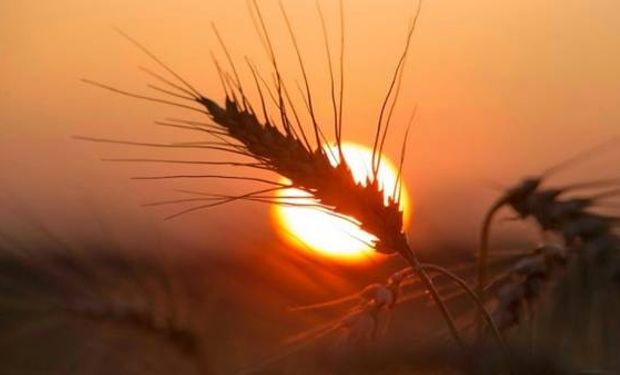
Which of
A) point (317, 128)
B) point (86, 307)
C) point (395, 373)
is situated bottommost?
point (395, 373)

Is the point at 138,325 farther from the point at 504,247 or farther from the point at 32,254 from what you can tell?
the point at 504,247

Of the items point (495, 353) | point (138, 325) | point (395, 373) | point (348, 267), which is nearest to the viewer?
point (495, 353)

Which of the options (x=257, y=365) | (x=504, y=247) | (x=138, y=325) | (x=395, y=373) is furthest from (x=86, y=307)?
(x=504, y=247)

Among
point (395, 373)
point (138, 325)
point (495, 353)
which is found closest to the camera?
point (495, 353)

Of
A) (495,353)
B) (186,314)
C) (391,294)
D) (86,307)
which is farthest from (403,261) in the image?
(86,307)

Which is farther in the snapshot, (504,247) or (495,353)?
(504,247)

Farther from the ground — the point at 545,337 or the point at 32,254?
the point at 32,254

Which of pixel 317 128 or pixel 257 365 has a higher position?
pixel 317 128

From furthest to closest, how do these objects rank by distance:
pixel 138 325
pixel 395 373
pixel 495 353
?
pixel 138 325 < pixel 395 373 < pixel 495 353

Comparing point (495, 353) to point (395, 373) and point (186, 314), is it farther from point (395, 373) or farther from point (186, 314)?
point (186, 314)
